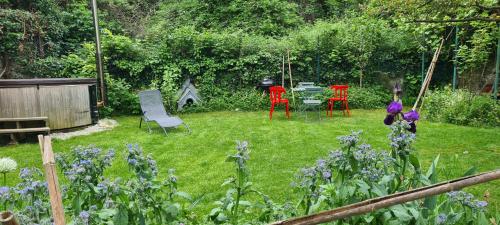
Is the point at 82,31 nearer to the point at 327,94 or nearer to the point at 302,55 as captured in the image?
the point at 302,55

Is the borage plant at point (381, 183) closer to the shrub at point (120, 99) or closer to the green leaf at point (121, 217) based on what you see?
the green leaf at point (121, 217)

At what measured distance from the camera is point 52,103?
6527mm

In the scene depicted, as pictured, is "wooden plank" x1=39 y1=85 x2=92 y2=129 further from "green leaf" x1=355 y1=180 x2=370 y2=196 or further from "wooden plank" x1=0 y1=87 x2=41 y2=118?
"green leaf" x1=355 y1=180 x2=370 y2=196

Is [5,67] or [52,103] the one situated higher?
[5,67]

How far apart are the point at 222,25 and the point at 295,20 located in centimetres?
270

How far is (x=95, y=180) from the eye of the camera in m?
1.70

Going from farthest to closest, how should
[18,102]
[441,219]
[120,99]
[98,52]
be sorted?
[120,99] → [98,52] → [18,102] → [441,219]

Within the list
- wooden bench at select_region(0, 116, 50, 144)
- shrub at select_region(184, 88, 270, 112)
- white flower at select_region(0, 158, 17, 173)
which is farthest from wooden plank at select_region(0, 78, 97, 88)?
white flower at select_region(0, 158, 17, 173)

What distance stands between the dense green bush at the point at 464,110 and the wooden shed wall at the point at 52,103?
6.90 m

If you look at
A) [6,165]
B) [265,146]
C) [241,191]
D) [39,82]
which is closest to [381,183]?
[241,191]

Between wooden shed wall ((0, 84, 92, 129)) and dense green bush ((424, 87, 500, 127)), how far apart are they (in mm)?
6899

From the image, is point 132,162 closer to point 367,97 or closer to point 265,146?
point 265,146

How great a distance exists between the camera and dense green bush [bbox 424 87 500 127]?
720 centimetres

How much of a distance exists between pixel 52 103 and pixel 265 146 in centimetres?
379
